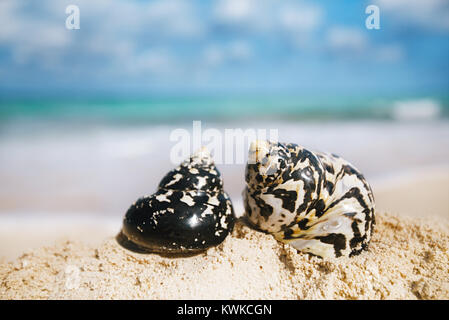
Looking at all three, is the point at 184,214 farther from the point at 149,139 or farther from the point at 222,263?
the point at 149,139

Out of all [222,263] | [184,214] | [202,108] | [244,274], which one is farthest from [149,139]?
[244,274]

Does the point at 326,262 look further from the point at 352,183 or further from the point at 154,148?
the point at 154,148

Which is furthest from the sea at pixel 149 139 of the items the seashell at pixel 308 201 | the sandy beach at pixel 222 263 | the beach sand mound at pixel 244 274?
the seashell at pixel 308 201

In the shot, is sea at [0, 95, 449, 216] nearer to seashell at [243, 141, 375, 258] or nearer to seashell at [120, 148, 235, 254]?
seashell at [120, 148, 235, 254]

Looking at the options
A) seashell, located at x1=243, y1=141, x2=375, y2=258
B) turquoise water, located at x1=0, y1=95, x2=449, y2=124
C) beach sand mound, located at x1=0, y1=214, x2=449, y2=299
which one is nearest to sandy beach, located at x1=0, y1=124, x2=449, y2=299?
beach sand mound, located at x1=0, y1=214, x2=449, y2=299

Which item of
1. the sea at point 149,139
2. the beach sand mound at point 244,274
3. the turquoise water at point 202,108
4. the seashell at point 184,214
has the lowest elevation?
the beach sand mound at point 244,274

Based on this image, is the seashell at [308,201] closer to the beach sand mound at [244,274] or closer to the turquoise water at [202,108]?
the beach sand mound at [244,274]

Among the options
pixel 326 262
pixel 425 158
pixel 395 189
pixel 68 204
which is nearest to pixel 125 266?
pixel 326 262
